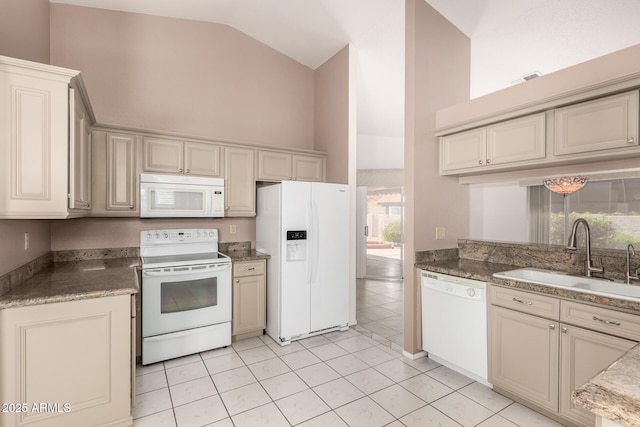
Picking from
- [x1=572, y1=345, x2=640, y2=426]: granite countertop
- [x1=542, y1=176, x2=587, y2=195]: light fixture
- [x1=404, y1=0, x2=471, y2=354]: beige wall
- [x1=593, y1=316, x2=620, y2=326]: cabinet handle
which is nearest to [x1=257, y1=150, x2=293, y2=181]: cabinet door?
[x1=404, y1=0, x2=471, y2=354]: beige wall

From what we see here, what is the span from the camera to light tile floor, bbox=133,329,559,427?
2.10 m

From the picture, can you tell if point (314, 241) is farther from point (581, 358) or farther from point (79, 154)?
point (581, 358)

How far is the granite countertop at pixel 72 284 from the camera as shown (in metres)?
1.74

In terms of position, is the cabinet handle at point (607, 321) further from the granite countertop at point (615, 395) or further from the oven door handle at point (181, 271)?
the oven door handle at point (181, 271)

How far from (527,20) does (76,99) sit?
3.77 meters

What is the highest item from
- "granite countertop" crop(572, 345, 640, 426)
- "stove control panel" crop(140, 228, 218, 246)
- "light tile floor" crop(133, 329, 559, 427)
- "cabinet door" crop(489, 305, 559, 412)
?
"stove control panel" crop(140, 228, 218, 246)

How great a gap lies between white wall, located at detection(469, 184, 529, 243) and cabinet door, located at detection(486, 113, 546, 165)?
0.61 m

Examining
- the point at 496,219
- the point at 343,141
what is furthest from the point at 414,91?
the point at 496,219

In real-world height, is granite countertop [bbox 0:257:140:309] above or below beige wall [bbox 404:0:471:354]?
below

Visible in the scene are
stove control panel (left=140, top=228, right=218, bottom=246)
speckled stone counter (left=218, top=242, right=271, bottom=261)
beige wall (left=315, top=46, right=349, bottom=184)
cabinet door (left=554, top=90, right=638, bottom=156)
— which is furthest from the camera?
beige wall (left=315, top=46, right=349, bottom=184)

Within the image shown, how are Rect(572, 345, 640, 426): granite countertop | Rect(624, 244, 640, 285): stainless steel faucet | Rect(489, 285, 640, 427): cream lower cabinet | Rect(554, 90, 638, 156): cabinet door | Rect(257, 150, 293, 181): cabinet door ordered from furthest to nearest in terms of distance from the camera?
Rect(257, 150, 293, 181): cabinet door, Rect(624, 244, 640, 285): stainless steel faucet, Rect(554, 90, 638, 156): cabinet door, Rect(489, 285, 640, 427): cream lower cabinet, Rect(572, 345, 640, 426): granite countertop

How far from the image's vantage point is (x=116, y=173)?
295 centimetres

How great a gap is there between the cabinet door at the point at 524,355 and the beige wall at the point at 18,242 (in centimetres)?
328

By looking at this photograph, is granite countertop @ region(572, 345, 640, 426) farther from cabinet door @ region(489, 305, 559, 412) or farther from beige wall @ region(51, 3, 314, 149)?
beige wall @ region(51, 3, 314, 149)
